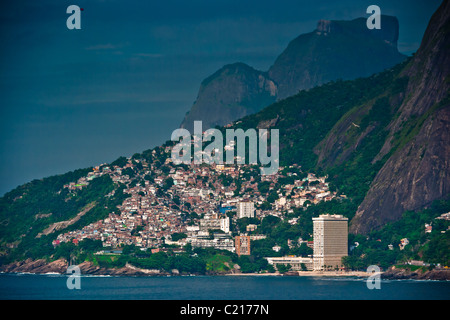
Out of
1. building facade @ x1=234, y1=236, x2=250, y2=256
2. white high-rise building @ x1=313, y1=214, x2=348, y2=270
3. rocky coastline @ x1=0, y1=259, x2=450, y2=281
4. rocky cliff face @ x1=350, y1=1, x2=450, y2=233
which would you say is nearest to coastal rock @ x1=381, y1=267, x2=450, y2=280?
rocky coastline @ x1=0, y1=259, x2=450, y2=281

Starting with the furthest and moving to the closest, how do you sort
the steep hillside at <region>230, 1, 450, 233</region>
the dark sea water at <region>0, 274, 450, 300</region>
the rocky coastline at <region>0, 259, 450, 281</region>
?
the steep hillside at <region>230, 1, 450, 233</region> → the rocky coastline at <region>0, 259, 450, 281</region> → the dark sea water at <region>0, 274, 450, 300</region>

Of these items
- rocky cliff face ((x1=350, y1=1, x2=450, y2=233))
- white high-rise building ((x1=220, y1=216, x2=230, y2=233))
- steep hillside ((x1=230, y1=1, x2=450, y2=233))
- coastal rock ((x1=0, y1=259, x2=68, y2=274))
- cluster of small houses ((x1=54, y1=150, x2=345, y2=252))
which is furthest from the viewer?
white high-rise building ((x1=220, y1=216, x2=230, y2=233))

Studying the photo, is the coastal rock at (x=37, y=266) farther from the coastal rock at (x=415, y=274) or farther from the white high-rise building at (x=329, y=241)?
the coastal rock at (x=415, y=274)

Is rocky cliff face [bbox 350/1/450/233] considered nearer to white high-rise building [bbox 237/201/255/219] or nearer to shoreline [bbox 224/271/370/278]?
shoreline [bbox 224/271/370/278]

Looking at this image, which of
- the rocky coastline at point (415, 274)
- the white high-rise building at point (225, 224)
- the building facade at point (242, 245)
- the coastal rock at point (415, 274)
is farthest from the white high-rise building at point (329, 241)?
the white high-rise building at point (225, 224)
